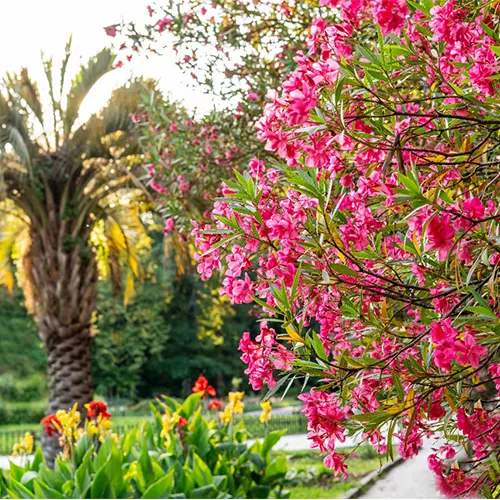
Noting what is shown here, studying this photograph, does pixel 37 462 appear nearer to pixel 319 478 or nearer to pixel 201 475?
pixel 201 475

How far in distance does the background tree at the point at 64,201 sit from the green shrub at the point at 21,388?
15.5 metres

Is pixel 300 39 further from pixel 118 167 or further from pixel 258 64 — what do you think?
pixel 118 167

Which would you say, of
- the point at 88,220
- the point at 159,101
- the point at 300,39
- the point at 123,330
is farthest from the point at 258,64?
the point at 123,330

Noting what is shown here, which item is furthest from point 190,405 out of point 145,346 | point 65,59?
point 145,346

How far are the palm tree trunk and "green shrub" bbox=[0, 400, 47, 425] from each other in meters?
14.3

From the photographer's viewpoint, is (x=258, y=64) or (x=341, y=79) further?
(x=258, y=64)

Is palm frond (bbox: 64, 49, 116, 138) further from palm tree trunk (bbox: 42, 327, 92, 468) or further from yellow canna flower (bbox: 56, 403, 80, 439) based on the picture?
yellow canna flower (bbox: 56, 403, 80, 439)

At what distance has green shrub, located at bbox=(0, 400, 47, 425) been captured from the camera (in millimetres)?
22969

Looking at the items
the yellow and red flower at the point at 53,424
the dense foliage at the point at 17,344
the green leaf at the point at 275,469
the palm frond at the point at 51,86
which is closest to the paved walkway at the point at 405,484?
the green leaf at the point at 275,469

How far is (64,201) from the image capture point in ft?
32.0

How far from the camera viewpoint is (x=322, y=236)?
159cm

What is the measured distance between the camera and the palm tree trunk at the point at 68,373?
9.70 meters

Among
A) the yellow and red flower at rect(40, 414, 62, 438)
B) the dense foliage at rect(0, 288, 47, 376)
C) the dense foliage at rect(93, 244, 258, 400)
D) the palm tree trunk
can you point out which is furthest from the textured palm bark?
the dense foliage at rect(0, 288, 47, 376)

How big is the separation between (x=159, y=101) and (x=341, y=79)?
17.6 feet
